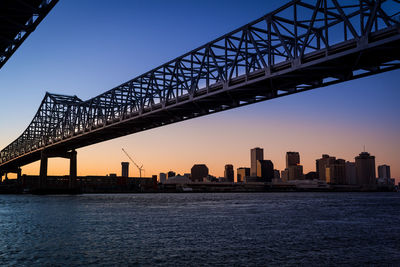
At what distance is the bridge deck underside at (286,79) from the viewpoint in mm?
32719

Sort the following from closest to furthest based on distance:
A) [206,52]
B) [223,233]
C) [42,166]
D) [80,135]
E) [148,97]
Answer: [223,233]
[206,52]
[148,97]
[80,135]
[42,166]

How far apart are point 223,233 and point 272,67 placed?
19.0m

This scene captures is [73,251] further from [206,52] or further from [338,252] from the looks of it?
[206,52]

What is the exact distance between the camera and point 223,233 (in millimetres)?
28172

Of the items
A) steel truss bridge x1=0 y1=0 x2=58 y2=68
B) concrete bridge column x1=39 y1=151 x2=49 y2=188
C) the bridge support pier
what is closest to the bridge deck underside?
steel truss bridge x1=0 y1=0 x2=58 y2=68

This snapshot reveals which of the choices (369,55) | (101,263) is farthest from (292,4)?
(101,263)

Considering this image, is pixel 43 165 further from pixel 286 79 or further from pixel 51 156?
pixel 286 79

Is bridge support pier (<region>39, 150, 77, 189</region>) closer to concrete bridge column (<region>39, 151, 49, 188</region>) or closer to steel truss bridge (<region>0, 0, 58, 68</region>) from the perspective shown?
concrete bridge column (<region>39, 151, 49, 188</region>)

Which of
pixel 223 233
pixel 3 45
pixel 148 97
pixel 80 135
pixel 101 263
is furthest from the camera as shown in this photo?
pixel 80 135

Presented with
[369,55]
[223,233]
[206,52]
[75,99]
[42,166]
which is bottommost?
[223,233]

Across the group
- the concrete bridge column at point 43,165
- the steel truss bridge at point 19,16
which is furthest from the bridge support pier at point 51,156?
the steel truss bridge at point 19,16

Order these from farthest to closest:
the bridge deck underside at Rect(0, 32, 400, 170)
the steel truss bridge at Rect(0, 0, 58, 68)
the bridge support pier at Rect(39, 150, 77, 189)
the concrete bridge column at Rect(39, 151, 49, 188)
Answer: the bridge support pier at Rect(39, 150, 77, 189) < the concrete bridge column at Rect(39, 151, 49, 188) < the bridge deck underside at Rect(0, 32, 400, 170) < the steel truss bridge at Rect(0, 0, 58, 68)

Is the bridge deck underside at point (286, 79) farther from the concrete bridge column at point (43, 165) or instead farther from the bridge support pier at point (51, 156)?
the concrete bridge column at point (43, 165)

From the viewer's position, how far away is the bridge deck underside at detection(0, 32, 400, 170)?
32719 millimetres
